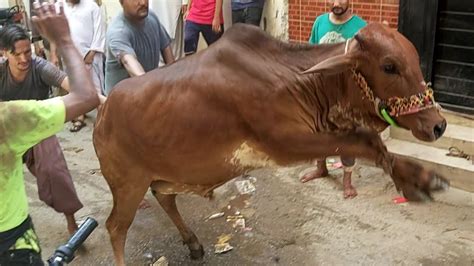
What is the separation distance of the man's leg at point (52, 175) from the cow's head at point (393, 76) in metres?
2.16

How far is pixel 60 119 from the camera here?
2.06m

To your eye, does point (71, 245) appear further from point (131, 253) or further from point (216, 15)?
point (216, 15)

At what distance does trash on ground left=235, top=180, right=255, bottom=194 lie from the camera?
17.0 ft

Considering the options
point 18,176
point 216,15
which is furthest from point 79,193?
point 18,176

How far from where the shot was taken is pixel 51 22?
80.8 inches

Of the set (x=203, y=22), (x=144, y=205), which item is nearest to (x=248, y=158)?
(x=144, y=205)

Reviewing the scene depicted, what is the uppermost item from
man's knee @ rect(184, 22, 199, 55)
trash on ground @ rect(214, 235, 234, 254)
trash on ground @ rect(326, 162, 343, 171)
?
man's knee @ rect(184, 22, 199, 55)

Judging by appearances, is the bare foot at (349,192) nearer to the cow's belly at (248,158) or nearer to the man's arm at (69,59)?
the cow's belly at (248,158)

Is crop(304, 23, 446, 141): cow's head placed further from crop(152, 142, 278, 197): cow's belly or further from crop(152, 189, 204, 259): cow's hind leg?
crop(152, 189, 204, 259): cow's hind leg

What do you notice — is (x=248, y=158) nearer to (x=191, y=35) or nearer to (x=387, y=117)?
(x=387, y=117)

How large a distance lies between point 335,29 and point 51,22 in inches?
129

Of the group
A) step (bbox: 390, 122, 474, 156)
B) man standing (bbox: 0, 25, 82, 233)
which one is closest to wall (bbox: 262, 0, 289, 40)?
step (bbox: 390, 122, 474, 156)

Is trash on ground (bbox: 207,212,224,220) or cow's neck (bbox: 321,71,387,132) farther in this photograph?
trash on ground (bbox: 207,212,224,220)

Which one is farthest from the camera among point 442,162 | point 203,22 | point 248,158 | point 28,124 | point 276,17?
point 203,22
